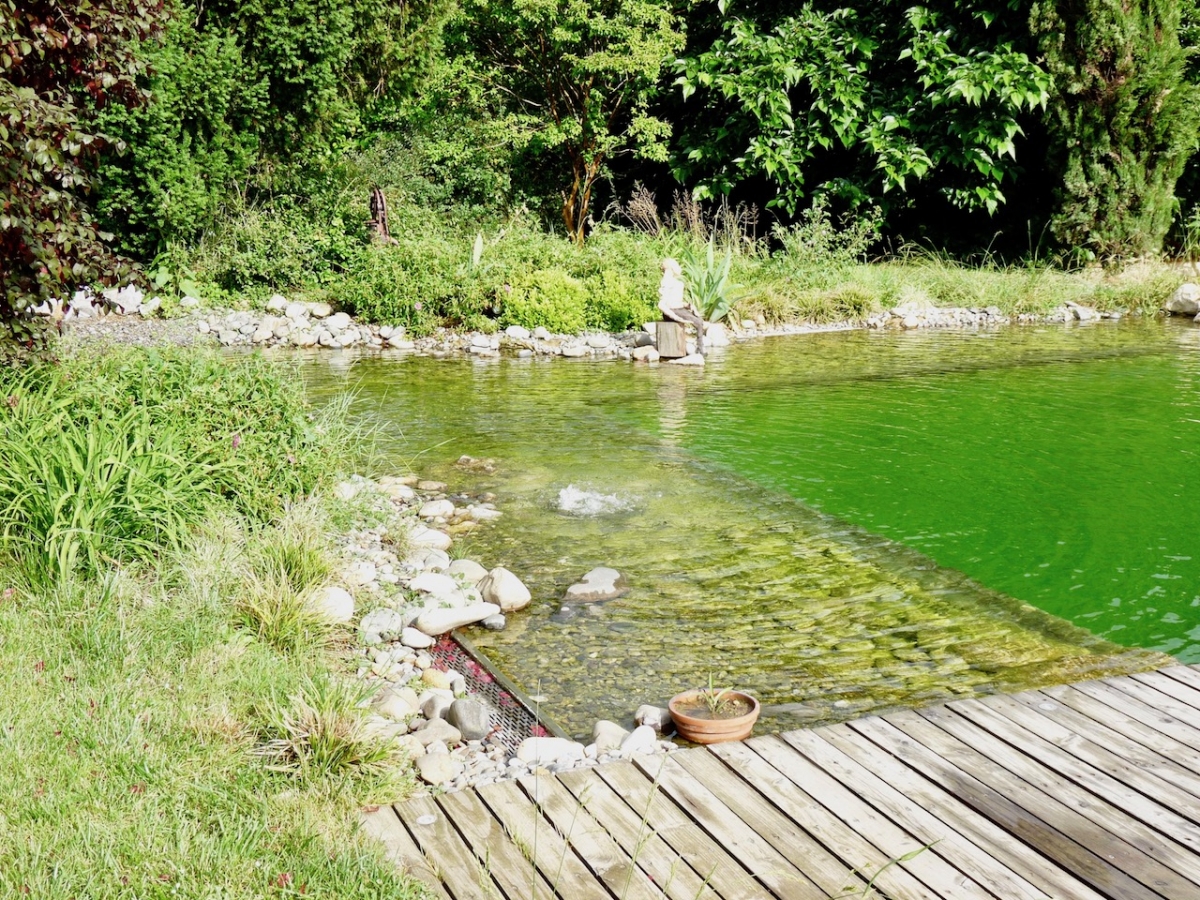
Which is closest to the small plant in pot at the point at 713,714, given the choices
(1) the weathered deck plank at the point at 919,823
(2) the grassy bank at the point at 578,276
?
(1) the weathered deck plank at the point at 919,823

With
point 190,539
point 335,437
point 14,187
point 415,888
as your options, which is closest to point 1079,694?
point 415,888

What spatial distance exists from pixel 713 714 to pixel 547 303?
9.46m

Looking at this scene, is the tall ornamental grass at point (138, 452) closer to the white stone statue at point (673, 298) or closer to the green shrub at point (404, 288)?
the white stone statue at point (673, 298)

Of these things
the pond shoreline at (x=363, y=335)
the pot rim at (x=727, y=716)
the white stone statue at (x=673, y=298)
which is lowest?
the pot rim at (x=727, y=716)

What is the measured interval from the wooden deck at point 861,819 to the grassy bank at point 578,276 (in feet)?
32.3

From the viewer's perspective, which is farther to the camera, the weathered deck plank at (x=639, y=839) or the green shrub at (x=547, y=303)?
the green shrub at (x=547, y=303)

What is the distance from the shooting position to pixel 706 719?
3.66 metres

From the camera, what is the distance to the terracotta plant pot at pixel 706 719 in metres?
3.64

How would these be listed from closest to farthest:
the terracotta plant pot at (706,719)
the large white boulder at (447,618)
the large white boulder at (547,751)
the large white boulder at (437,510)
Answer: the large white boulder at (547,751) < the terracotta plant pot at (706,719) < the large white boulder at (447,618) < the large white boulder at (437,510)

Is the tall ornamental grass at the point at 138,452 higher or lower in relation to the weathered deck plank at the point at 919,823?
higher

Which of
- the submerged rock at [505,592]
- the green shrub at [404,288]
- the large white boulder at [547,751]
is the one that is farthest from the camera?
the green shrub at [404,288]

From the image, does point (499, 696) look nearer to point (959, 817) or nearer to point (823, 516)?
point (959, 817)

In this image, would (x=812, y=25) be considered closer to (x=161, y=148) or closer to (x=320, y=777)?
(x=161, y=148)

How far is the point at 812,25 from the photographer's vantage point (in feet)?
55.2
